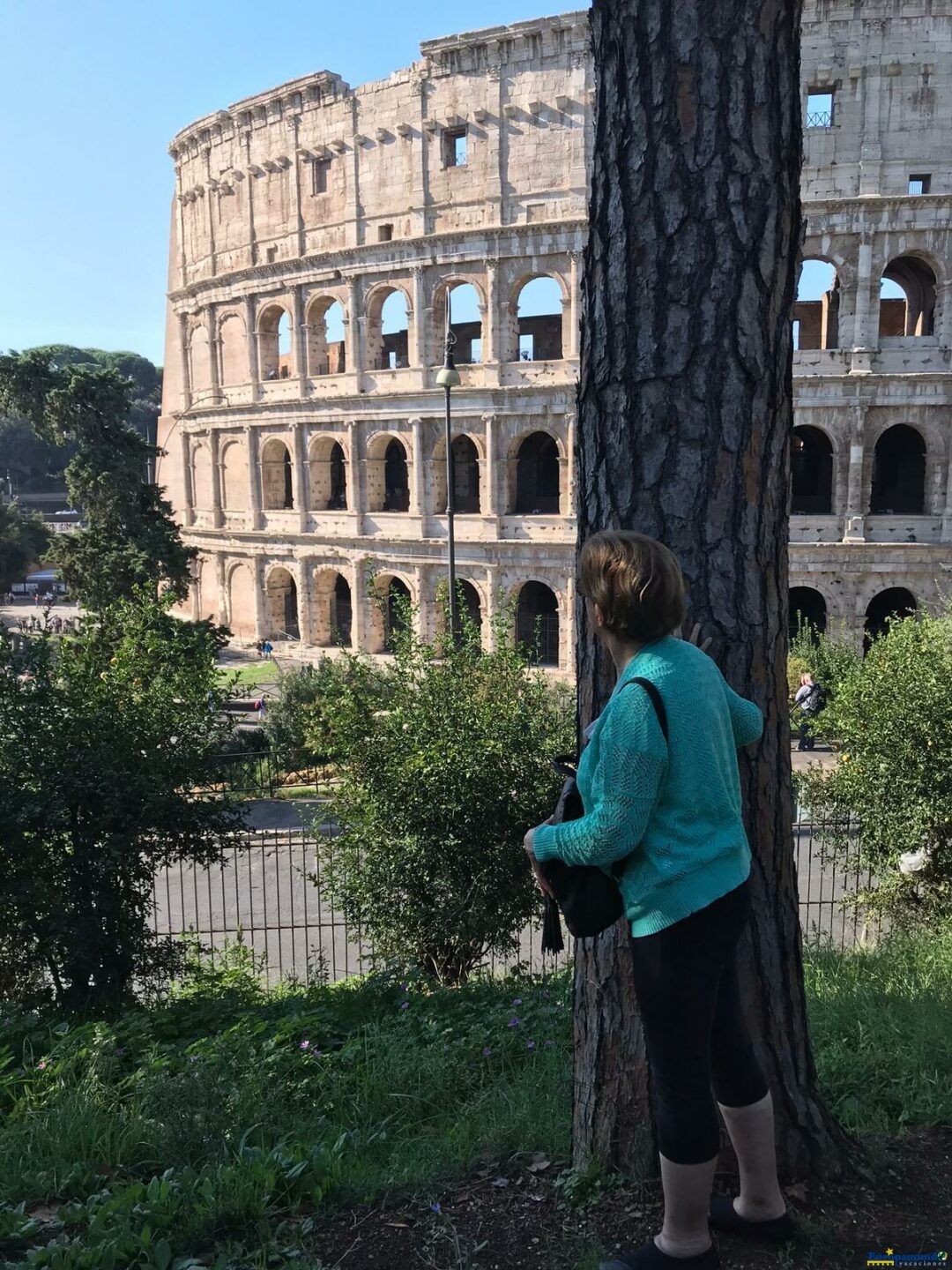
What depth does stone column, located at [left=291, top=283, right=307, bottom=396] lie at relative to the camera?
83.5ft

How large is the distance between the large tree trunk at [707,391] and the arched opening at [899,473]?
2170 centimetres

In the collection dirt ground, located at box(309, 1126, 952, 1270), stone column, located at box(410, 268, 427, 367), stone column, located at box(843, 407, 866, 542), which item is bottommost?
dirt ground, located at box(309, 1126, 952, 1270)

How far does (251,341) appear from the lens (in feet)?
88.1

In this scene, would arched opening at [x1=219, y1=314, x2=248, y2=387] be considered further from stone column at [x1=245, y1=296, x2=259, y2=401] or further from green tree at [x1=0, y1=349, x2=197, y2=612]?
green tree at [x1=0, y1=349, x2=197, y2=612]

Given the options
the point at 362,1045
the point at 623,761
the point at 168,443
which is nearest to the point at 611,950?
the point at 623,761

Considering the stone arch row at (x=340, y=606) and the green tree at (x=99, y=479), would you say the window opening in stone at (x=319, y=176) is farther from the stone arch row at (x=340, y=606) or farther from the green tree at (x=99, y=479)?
the stone arch row at (x=340, y=606)

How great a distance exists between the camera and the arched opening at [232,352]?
28.1 meters

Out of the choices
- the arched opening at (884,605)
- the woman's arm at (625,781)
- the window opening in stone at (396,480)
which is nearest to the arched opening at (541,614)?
the window opening in stone at (396,480)

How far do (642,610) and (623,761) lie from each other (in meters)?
0.37

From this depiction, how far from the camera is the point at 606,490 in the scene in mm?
2916

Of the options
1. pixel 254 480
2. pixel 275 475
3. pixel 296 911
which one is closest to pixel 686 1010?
pixel 296 911

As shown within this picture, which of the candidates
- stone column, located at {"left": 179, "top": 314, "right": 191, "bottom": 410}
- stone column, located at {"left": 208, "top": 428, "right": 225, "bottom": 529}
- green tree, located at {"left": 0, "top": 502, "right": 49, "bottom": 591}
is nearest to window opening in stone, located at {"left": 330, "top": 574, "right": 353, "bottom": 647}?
stone column, located at {"left": 208, "top": 428, "right": 225, "bottom": 529}

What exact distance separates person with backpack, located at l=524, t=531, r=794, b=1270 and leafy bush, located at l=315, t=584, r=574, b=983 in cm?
566

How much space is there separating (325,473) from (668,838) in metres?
25.2
